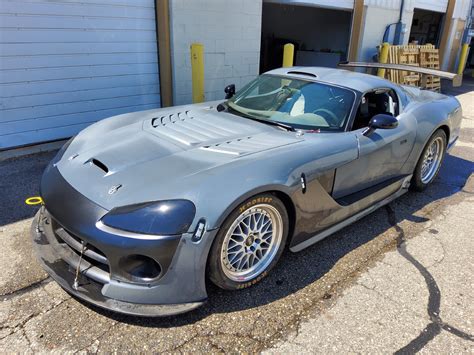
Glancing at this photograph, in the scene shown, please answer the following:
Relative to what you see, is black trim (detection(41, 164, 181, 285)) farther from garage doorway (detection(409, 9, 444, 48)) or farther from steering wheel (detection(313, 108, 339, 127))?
garage doorway (detection(409, 9, 444, 48))

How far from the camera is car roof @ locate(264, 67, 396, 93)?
3457mm

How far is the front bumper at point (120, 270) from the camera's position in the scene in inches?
79.7

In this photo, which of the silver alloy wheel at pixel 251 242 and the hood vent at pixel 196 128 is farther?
A: the hood vent at pixel 196 128

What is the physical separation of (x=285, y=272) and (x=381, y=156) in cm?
138

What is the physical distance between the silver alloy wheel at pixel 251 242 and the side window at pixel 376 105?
53.6 inches

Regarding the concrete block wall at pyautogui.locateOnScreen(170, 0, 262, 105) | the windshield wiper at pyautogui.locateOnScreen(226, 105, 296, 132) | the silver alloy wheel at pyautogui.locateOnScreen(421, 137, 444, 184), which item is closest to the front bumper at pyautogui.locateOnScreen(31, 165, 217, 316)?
the windshield wiper at pyautogui.locateOnScreen(226, 105, 296, 132)

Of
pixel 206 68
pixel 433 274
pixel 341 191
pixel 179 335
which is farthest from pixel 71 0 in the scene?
pixel 433 274

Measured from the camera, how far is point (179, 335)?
7.08 ft

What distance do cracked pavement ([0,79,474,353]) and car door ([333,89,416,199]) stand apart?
0.50 metres

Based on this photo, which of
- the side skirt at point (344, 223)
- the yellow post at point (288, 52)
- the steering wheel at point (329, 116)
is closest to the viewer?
the side skirt at point (344, 223)

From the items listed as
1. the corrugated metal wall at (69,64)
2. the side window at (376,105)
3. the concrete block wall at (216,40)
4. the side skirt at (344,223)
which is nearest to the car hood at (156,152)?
the side skirt at (344,223)

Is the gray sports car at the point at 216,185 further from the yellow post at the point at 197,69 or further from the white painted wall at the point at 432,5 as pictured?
the white painted wall at the point at 432,5

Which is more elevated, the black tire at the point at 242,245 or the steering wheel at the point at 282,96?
the steering wheel at the point at 282,96

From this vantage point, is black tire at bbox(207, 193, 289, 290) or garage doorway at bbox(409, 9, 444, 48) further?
garage doorway at bbox(409, 9, 444, 48)
